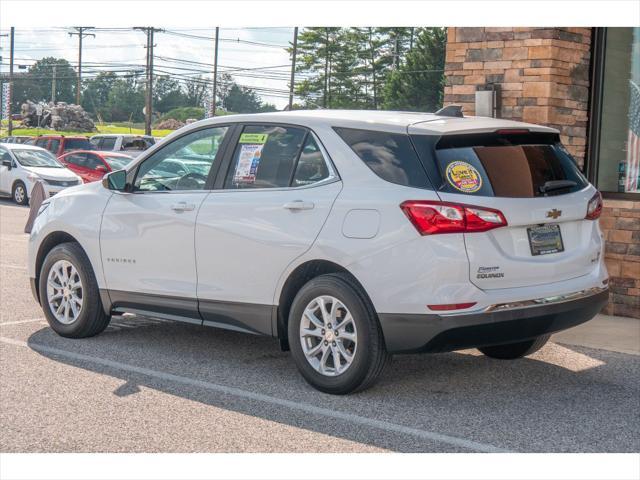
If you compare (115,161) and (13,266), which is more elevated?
(115,161)

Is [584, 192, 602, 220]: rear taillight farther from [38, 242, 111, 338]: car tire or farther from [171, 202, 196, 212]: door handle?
[38, 242, 111, 338]: car tire

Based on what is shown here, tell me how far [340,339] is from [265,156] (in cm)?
147

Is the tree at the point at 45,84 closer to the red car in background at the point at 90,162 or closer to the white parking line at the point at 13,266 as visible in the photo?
the red car in background at the point at 90,162

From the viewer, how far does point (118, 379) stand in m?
6.67

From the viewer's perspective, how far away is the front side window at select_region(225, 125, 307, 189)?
665 cm

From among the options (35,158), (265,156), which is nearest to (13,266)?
(265,156)

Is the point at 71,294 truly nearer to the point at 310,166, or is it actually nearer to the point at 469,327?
the point at 310,166

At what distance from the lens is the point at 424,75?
8238cm

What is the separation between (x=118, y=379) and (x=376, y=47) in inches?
3429

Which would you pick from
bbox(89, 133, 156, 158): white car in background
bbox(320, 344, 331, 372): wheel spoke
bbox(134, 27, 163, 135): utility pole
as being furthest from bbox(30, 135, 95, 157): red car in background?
bbox(320, 344, 331, 372): wheel spoke

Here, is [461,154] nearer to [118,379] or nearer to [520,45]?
[118,379]

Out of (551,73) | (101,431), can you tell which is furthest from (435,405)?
(551,73)

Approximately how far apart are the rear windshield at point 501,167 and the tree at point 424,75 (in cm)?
7597

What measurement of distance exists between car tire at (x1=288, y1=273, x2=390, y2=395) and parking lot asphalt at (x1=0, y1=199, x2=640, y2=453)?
135mm
